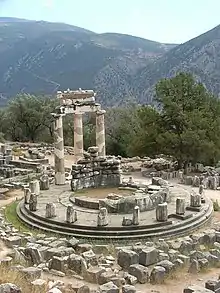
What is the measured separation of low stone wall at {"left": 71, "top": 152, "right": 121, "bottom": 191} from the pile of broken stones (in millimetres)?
8152

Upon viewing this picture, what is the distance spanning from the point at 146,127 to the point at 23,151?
1709cm

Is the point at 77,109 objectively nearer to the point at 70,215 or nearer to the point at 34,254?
the point at 70,215

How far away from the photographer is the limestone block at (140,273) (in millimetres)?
17281

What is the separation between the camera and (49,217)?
2483 cm

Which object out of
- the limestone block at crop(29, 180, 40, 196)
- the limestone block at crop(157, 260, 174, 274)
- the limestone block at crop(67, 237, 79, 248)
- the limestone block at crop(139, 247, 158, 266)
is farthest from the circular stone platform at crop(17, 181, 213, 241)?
the limestone block at crop(157, 260, 174, 274)

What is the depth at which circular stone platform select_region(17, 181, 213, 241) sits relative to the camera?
2281 cm

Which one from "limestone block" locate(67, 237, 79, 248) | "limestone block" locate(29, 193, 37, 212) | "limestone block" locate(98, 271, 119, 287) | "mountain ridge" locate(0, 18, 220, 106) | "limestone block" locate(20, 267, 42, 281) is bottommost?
"limestone block" locate(67, 237, 79, 248)

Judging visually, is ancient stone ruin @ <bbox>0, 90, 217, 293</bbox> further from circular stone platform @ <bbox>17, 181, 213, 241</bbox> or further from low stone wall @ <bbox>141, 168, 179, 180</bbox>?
low stone wall @ <bbox>141, 168, 179, 180</bbox>

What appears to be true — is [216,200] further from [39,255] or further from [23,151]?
[23,151]

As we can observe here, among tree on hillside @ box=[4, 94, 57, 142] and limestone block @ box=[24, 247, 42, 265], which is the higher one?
tree on hillside @ box=[4, 94, 57, 142]

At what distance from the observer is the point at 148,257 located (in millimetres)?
18938

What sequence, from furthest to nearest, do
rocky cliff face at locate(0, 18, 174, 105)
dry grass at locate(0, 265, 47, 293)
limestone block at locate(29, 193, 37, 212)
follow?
1. rocky cliff face at locate(0, 18, 174, 105)
2. limestone block at locate(29, 193, 37, 212)
3. dry grass at locate(0, 265, 47, 293)

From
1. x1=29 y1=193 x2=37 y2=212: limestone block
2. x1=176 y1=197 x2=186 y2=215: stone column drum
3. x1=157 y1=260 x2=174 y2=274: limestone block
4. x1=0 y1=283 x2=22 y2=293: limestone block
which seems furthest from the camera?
x1=29 y1=193 x2=37 y2=212: limestone block

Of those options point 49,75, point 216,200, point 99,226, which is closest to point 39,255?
point 99,226
